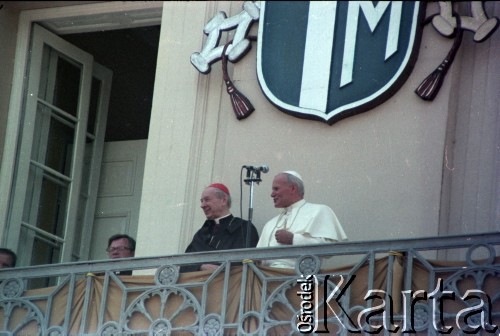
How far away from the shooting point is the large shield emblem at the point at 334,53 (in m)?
13.1

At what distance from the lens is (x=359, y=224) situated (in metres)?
12.9

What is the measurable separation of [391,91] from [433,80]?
35 centimetres

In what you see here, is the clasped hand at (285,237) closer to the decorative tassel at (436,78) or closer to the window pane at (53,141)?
the decorative tassel at (436,78)

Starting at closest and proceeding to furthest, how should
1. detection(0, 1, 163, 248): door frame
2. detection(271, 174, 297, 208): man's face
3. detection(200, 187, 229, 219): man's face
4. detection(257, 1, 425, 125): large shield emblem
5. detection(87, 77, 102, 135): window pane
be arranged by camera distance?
detection(271, 174, 297, 208): man's face → detection(200, 187, 229, 219): man's face → detection(257, 1, 425, 125): large shield emblem → detection(0, 1, 163, 248): door frame → detection(87, 77, 102, 135): window pane

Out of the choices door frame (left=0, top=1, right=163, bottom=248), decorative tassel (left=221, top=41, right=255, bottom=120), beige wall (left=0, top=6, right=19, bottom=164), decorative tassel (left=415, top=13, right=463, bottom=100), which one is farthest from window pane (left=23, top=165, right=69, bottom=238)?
decorative tassel (left=415, top=13, right=463, bottom=100)

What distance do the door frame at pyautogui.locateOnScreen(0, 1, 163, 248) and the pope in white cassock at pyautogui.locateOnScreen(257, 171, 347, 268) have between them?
2.91 meters

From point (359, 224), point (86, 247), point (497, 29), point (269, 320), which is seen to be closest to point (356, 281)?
point (269, 320)

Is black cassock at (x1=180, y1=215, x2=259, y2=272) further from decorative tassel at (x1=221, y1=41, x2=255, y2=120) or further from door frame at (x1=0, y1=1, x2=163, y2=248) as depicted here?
door frame at (x1=0, y1=1, x2=163, y2=248)

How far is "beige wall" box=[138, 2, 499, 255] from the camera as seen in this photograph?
12.8 meters

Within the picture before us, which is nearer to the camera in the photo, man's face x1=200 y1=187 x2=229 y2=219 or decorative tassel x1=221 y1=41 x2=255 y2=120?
man's face x1=200 y1=187 x2=229 y2=219

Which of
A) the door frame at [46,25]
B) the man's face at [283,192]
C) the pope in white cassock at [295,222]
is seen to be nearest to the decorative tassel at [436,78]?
the pope in white cassock at [295,222]

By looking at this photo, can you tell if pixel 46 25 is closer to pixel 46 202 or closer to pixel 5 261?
pixel 46 202

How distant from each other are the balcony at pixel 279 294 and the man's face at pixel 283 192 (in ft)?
2.00

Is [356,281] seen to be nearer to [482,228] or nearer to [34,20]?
[482,228]
